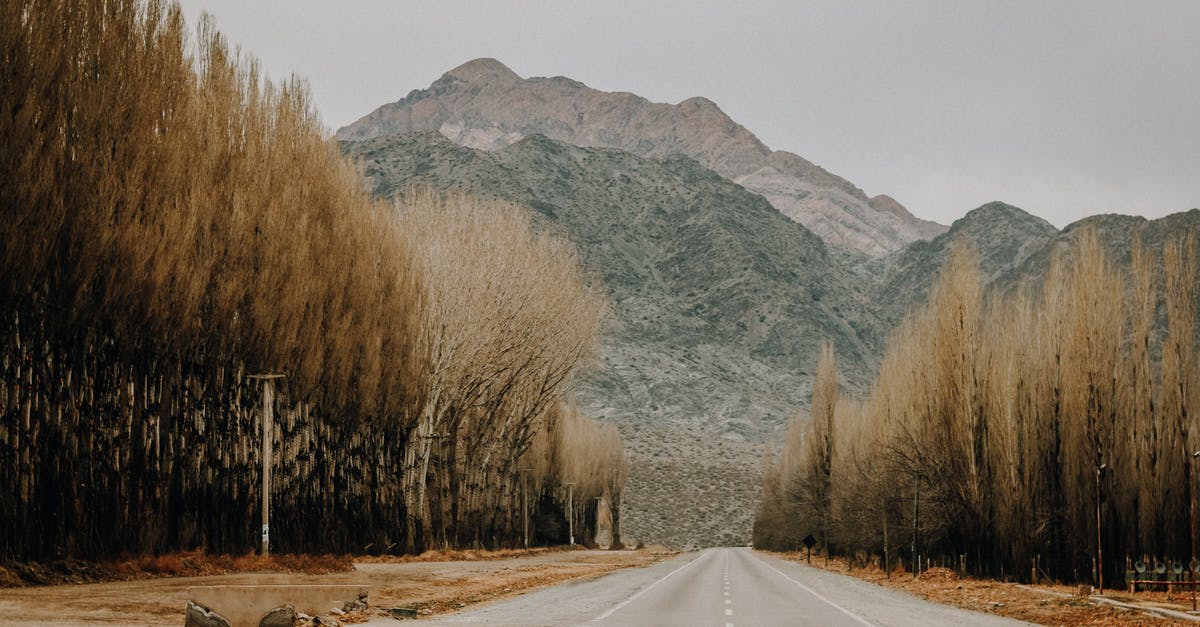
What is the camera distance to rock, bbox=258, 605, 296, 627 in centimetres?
1548

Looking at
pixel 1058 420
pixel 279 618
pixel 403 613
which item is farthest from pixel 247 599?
pixel 1058 420

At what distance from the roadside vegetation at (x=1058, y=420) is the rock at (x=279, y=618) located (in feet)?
79.7

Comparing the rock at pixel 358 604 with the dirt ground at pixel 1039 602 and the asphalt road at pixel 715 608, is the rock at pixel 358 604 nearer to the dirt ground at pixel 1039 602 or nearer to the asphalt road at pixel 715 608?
the asphalt road at pixel 715 608

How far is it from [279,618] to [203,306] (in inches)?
595

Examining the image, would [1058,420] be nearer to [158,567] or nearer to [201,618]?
[158,567]

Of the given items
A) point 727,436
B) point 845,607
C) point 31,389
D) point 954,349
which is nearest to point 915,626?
point 845,607

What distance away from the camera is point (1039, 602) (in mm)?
25484

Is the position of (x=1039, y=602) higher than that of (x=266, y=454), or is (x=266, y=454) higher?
(x=266, y=454)

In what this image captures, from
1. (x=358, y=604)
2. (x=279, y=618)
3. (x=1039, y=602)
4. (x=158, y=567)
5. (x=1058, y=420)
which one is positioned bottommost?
(x=1039, y=602)

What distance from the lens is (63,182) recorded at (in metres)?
22.3

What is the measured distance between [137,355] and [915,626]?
1753cm

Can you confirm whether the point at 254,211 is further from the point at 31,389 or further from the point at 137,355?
the point at 31,389

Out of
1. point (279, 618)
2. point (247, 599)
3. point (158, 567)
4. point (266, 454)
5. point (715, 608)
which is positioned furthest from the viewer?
point (266, 454)

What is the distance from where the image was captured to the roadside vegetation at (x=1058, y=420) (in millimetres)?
35312
